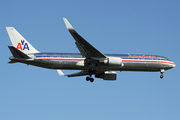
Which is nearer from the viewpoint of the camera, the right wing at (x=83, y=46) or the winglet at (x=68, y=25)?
the winglet at (x=68, y=25)

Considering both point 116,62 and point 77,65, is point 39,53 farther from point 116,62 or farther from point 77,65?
point 116,62

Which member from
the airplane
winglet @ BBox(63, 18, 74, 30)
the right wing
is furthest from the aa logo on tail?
winglet @ BBox(63, 18, 74, 30)

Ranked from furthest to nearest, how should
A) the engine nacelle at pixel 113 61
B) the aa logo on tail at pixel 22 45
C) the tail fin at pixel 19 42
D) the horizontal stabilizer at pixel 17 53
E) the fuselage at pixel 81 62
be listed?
the aa logo on tail at pixel 22 45 → the tail fin at pixel 19 42 → the fuselage at pixel 81 62 → the engine nacelle at pixel 113 61 → the horizontal stabilizer at pixel 17 53

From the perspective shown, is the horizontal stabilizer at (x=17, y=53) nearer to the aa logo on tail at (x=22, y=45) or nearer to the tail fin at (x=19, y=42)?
the tail fin at (x=19, y=42)

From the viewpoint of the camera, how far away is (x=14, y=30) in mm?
46406

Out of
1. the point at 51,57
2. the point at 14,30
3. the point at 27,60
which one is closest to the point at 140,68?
the point at 51,57

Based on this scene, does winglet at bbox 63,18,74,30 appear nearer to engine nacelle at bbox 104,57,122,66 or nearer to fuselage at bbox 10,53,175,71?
fuselage at bbox 10,53,175,71

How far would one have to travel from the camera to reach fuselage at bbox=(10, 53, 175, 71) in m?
43.0

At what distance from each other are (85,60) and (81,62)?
659 mm

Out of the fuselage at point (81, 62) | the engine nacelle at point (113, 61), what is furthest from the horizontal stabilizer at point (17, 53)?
the engine nacelle at point (113, 61)

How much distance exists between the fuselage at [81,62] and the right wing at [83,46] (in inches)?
74.8

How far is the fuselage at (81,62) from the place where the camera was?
43000mm

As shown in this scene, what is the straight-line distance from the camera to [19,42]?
4603cm

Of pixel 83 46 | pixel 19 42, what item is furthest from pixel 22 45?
pixel 83 46
